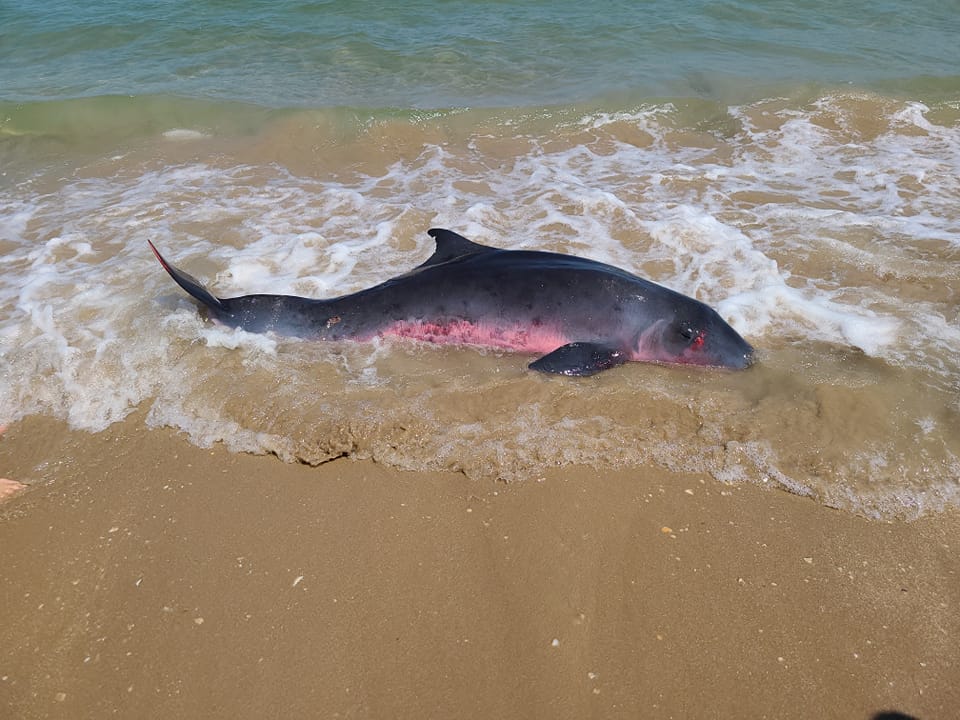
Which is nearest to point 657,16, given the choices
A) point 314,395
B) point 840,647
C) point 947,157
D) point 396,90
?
point 396,90

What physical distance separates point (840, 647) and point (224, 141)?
9.75 meters

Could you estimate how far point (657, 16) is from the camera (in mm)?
14898

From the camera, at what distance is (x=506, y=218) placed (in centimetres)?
683

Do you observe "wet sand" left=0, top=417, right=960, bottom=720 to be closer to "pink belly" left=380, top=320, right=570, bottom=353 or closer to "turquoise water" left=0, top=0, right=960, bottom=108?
"pink belly" left=380, top=320, right=570, bottom=353

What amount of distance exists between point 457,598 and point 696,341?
244 centimetres

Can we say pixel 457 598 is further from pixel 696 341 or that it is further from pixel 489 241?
pixel 489 241

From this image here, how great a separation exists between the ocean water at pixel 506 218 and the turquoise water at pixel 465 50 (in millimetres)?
113

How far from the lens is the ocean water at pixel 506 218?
12.7 feet

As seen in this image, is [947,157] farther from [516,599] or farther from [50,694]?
[50,694]

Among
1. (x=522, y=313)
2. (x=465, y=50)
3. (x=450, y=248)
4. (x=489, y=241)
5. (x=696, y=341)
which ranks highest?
(x=450, y=248)

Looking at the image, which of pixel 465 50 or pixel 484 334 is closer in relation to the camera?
pixel 484 334

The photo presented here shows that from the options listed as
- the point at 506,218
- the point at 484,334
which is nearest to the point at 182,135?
the point at 506,218

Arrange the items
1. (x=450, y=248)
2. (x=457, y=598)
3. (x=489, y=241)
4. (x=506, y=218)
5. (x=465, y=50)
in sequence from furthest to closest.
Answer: (x=465, y=50)
(x=506, y=218)
(x=489, y=241)
(x=450, y=248)
(x=457, y=598)

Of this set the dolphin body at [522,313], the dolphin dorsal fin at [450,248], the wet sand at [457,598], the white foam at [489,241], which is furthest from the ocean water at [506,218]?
the dolphin dorsal fin at [450,248]
